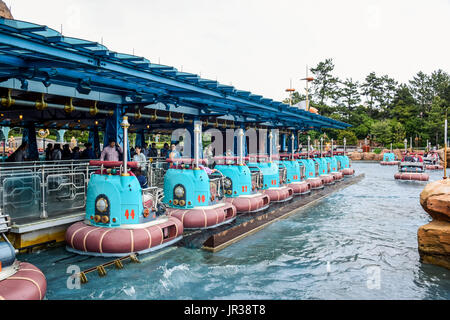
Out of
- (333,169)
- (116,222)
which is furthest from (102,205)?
(333,169)

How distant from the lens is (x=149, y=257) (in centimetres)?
707

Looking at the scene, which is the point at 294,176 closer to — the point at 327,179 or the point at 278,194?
the point at 278,194

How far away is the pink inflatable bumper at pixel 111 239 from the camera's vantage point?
22.5 ft

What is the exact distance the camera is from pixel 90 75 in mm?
8586

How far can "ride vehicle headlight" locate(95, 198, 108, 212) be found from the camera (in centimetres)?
721

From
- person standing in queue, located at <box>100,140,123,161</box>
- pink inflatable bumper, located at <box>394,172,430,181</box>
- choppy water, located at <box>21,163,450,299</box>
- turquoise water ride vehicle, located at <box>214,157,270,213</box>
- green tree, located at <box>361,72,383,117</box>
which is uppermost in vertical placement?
green tree, located at <box>361,72,383,117</box>

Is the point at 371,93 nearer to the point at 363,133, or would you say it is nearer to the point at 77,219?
the point at 363,133

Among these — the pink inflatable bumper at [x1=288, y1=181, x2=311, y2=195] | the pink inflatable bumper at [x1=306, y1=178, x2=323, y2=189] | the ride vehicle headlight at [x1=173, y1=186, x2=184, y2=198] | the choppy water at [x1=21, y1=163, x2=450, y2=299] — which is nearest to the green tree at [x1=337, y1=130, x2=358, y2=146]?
the pink inflatable bumper at [x1=306, y1=178, x2=323, y2=189]

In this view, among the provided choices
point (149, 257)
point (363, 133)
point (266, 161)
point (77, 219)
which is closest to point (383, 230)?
point (266, 161)

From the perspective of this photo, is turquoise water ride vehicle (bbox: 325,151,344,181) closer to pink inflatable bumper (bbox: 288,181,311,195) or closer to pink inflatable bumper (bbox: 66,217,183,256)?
pink inflatable bumper (bbox: 288,181,311,195)

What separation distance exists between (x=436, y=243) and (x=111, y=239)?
241 inches

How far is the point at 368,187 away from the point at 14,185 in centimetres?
1775

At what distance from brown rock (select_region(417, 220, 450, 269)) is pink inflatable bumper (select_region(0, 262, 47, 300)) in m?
6.51

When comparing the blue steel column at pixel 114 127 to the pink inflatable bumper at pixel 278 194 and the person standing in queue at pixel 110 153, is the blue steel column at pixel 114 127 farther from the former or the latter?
the pink inflatable bumper at pixel 278 194
